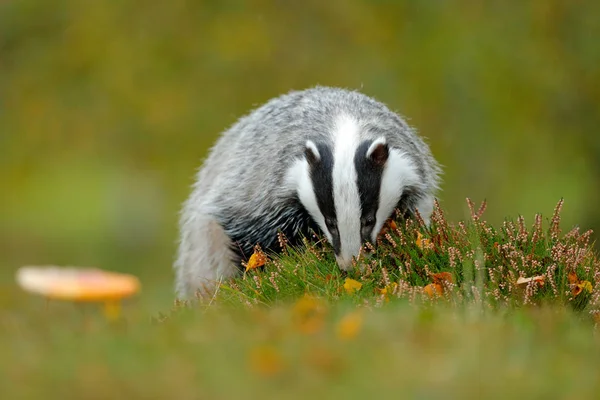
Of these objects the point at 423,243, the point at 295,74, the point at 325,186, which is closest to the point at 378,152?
the point at 325,186

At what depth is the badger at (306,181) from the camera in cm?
491

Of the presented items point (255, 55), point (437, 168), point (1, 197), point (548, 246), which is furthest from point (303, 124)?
point (1, 197)

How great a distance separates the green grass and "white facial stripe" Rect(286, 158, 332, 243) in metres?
0.63

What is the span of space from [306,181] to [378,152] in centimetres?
42

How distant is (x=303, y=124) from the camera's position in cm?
573

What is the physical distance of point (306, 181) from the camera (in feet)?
16.9

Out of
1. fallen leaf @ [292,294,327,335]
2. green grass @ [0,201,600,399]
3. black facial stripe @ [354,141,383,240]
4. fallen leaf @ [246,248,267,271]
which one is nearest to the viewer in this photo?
green grass @ [0,201,600,399]

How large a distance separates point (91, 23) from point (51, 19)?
2.10 ft

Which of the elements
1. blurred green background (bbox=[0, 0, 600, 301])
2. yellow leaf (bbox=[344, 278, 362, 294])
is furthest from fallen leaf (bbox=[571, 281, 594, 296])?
blurred green background (bbox=[0, 0, 600, 301])

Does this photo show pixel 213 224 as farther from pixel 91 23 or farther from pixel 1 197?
pixel 1 197

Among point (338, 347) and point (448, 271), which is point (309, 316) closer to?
point (338, 347)

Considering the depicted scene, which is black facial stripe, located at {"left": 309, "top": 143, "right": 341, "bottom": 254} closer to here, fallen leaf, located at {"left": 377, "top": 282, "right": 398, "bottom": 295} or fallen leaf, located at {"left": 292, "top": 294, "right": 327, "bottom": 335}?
fallen leaf, located at {"left": 377, "top": 282, "right": 398, "bottom": 295}

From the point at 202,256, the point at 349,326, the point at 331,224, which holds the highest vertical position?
the point at 349,326

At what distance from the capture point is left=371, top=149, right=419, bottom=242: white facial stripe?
5.03 metres
